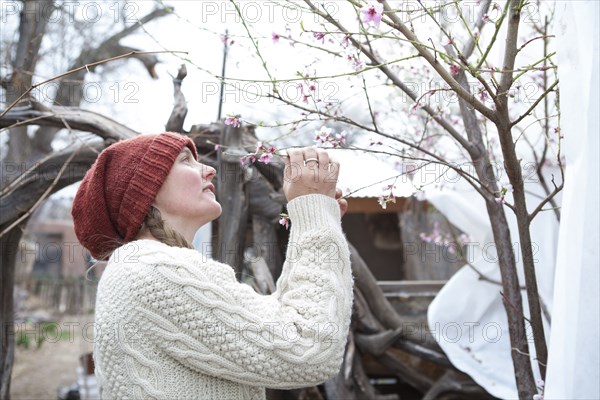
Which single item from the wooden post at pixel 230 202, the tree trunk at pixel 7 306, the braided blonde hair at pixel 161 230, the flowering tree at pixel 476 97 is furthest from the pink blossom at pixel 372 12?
the tree trunk at pixel 7 306

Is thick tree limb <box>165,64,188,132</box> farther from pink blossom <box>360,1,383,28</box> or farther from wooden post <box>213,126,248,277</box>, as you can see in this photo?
pink blossom <box>360,1,383,28</box>

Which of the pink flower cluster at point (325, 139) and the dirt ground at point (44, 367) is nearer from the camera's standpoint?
the pink flower cluster at point (325, 139)

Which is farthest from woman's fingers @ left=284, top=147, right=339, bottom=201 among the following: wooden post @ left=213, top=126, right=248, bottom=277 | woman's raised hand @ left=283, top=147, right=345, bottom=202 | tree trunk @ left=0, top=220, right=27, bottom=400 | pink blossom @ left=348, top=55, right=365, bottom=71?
tree trunk @ left=0, top=220, right=27, bottom=400

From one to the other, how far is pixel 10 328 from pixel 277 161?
4.96ft

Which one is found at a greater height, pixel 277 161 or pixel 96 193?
pixel 277 161

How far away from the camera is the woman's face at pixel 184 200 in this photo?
162 cm

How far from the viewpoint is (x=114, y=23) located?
302 inches

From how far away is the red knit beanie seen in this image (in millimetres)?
1589

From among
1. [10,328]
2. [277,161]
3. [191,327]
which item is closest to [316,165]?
[191,327]

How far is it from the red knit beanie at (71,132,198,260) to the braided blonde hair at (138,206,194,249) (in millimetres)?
26

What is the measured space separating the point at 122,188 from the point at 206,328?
1.42 ft

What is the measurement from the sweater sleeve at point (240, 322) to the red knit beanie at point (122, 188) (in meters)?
0.22

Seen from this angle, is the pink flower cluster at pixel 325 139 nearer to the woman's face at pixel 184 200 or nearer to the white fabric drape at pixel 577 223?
the woman's face at pixel 184 200

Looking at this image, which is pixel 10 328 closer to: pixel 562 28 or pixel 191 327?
pixel 191 327
